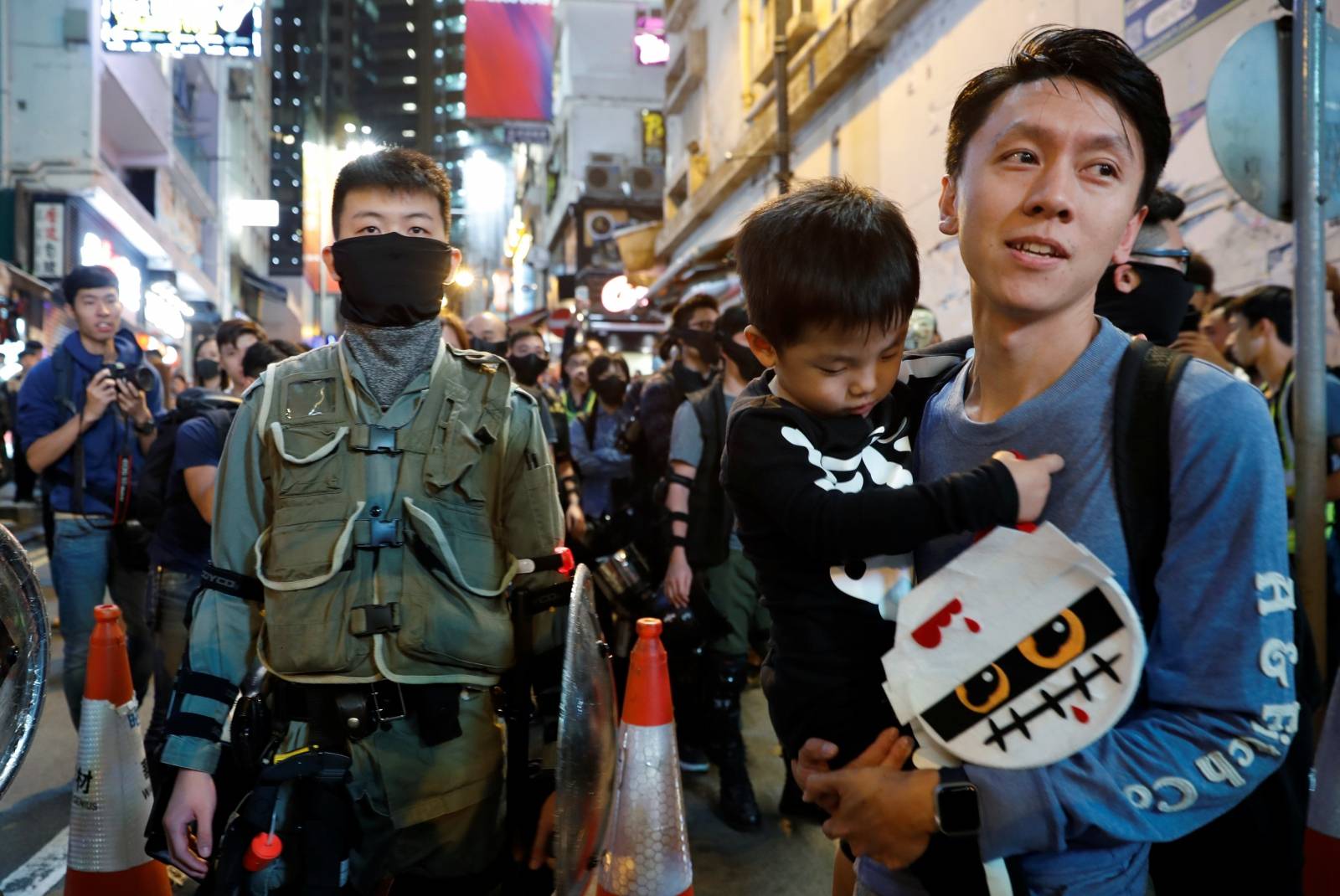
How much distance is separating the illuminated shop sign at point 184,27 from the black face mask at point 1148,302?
54.3ft

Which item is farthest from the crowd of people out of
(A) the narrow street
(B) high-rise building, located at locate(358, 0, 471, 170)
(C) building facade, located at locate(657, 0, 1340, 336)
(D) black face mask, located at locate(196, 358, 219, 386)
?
(B) high-rise building, located at locate(358, 0, 471, 170)

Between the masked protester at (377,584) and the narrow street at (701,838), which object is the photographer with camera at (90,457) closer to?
the narrow street at (701,838)

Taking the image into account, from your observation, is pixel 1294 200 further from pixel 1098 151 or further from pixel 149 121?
pixel 149 121

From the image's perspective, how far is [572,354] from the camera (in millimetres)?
10523

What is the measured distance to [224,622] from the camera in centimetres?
233

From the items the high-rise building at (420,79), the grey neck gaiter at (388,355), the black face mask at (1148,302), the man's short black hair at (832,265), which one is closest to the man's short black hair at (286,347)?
the grey neck gaiter at (388,355)

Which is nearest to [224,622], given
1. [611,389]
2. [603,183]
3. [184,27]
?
[611,389]

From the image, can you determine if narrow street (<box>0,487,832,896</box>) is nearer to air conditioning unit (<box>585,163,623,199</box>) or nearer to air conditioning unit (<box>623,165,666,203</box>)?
air conditioning unit (<box>623,165,666,203</box>)

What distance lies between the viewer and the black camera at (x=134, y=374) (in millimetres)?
5188

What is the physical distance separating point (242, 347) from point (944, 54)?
6763 millimetres

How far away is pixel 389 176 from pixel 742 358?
2.55 m

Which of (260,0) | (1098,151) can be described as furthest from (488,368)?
(260,0)

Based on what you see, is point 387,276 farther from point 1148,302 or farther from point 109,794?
point 1148,302

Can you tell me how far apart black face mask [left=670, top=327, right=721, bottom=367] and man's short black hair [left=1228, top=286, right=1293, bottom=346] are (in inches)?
121
